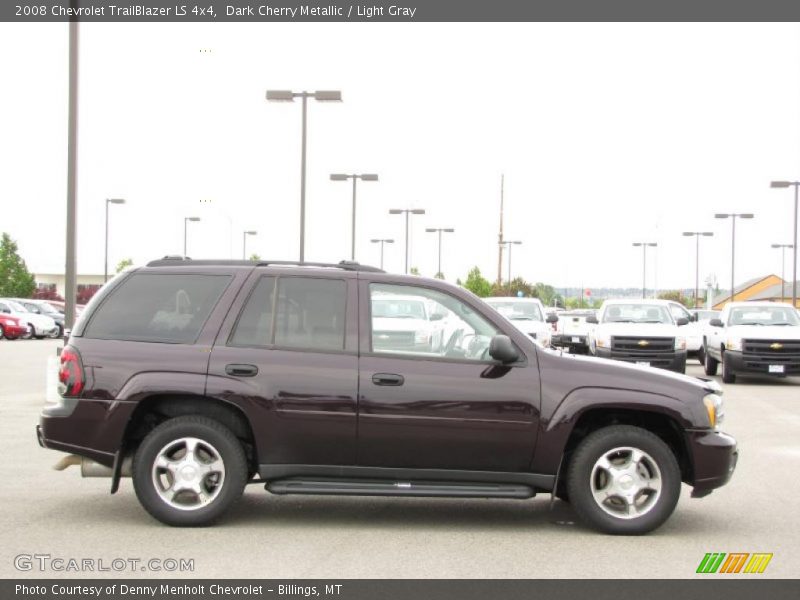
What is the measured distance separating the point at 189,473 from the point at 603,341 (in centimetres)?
1687

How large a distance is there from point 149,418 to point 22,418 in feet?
24.5

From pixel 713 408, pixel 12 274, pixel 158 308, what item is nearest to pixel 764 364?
pixel 713 408

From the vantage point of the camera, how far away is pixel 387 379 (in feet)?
23.5

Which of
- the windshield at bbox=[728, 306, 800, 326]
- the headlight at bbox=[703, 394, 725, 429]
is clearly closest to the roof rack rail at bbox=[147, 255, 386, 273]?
the headlight at bbox=[703, 394, 725, 429]

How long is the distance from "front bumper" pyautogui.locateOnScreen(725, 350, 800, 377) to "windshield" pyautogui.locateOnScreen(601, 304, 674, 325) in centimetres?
208

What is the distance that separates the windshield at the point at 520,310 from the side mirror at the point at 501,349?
18001 millimetres

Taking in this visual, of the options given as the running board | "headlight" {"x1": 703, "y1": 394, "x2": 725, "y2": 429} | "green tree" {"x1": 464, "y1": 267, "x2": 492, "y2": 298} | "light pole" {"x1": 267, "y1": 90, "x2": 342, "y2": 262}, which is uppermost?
"light pole" {"x1": 267, "y1": 90, "x2": 342, "y2": 262}

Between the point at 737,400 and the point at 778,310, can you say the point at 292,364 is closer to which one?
the point at 737,400

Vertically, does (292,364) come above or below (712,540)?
above

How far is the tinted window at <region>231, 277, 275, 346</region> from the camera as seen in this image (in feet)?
24.2

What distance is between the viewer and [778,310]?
23.6m
